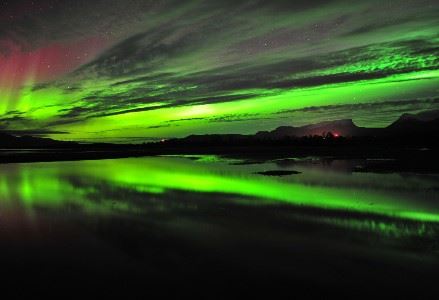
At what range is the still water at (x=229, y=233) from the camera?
297 inches

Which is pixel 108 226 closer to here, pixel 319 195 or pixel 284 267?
pixel 284 267

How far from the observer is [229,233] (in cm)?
1052

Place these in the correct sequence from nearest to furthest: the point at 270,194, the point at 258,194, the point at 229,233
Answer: the point at 229,233 < the point at 270,194 < the point at 258,194

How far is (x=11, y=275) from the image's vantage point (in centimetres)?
723

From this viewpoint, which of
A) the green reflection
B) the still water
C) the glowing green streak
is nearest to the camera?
the still water

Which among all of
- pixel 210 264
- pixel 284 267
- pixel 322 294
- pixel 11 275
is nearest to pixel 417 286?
pixel 322 294

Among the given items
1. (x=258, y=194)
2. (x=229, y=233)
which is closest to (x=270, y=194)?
(x=258, y=194)

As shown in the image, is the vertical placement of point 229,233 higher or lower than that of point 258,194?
higher

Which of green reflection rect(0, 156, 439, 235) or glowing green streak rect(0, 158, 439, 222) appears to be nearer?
green reflection rect(0, 156, 439, 235)

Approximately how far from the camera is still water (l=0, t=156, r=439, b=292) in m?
7.54

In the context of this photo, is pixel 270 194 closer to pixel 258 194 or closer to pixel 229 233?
pixel 258 194

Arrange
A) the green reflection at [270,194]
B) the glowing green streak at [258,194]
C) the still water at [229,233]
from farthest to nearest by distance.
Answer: the glowing green streak at [258,194] → the green reflection at [270,194] → the still water at [229,233]

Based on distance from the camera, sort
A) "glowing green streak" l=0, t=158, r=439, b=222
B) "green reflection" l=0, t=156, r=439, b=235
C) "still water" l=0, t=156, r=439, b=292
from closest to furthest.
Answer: "still water" l=0, t=156, r=439, b=292
"green reflection" l=0, t=156, r=439, b=235
"glowing green streak" l=0, t=158, r=439, b=222

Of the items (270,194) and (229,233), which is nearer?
(229,233)
